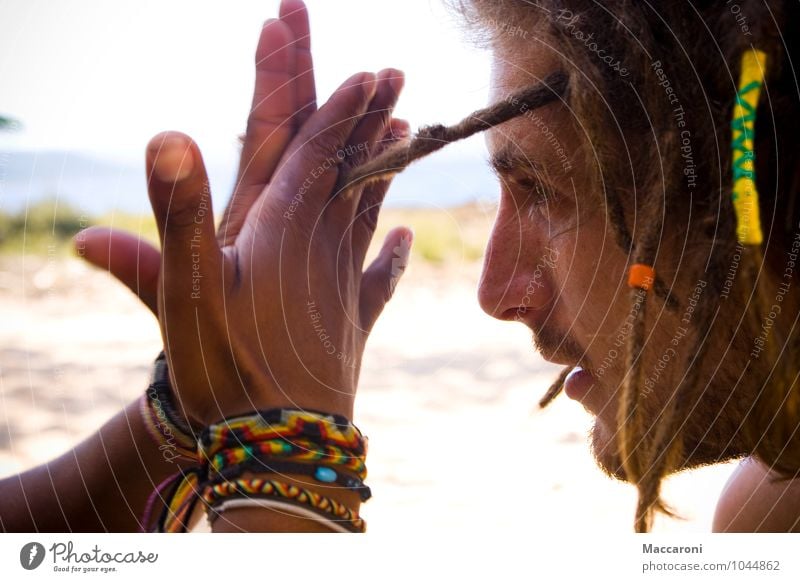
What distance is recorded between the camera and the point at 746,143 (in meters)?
0.41

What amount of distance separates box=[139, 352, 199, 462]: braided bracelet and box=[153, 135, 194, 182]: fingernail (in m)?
0.12

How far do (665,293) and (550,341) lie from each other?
8cm

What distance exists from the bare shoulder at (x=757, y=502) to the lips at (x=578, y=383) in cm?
14

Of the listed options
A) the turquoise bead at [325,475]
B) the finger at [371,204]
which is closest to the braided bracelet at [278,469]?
the turquoise bead at [325,475]

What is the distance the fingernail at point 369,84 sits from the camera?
436 mm

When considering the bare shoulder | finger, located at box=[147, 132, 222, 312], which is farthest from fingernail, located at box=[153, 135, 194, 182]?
the bare shoulder

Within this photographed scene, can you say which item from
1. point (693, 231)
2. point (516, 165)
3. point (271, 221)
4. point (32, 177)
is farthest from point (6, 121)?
point (693, 231)

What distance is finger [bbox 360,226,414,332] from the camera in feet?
1.49

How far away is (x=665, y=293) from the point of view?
43 cm

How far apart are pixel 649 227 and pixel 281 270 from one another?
0.20 m

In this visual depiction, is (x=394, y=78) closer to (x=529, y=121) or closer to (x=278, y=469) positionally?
(x=529, y=121)

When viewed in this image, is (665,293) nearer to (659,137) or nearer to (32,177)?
(659,137)

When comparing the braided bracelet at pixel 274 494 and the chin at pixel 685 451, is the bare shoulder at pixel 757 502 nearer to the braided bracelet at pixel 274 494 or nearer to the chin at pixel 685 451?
the chin at pixel 685 451

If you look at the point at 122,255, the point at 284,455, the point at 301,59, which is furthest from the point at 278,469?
the point at 301,59
